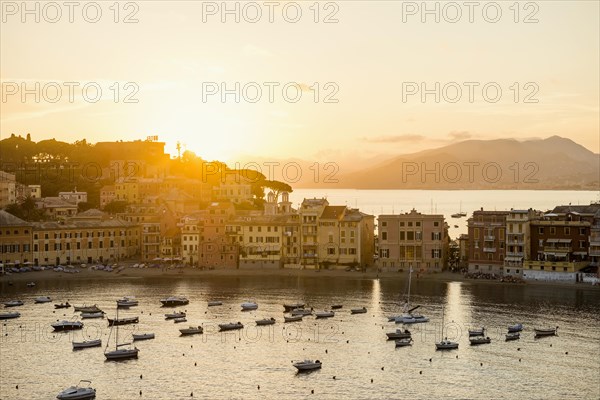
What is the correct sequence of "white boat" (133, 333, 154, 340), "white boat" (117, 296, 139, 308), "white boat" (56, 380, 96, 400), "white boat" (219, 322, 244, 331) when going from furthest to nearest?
"white boat" (117, 296, 139, 308)
"white boat" (219, 322, 244, 331)
"white boat" (133, 333, 154, 340)
"white boat" (56, 380, 96, 400)

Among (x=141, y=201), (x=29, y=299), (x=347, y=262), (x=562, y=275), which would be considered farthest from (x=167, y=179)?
(x=562, y=275)

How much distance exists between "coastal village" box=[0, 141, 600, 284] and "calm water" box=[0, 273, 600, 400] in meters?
7.05

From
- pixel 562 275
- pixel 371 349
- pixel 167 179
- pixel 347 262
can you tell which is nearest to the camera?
pixel 371 349

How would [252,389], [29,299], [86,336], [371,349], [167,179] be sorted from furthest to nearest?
[167,179] < [29,299] < [86,336] < [371,349] < [252,389]

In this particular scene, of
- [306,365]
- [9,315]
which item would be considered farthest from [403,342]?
[9,315]

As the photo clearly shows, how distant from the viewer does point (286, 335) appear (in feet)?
192

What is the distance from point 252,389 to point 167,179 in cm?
9192

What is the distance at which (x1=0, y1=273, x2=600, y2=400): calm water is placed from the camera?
4506cm

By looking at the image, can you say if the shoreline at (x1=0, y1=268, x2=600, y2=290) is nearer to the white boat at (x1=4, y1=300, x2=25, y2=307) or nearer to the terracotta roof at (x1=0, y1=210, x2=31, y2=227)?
the terracotta roof at (x1=0, y1=210, x2=31, y2=227)

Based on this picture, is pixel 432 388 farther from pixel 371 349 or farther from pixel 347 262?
pixel 347 262

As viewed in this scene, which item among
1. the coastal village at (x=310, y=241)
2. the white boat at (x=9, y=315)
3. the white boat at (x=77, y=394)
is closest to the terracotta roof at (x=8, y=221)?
the coastal village at (x=310, y=241)

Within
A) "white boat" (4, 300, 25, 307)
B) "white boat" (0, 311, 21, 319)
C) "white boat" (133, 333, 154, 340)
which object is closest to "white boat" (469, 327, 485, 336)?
"white boat" (133, 333, 154, 340)

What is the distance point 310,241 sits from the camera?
93250 millimetres

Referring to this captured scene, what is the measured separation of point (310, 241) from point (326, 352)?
132 feet
